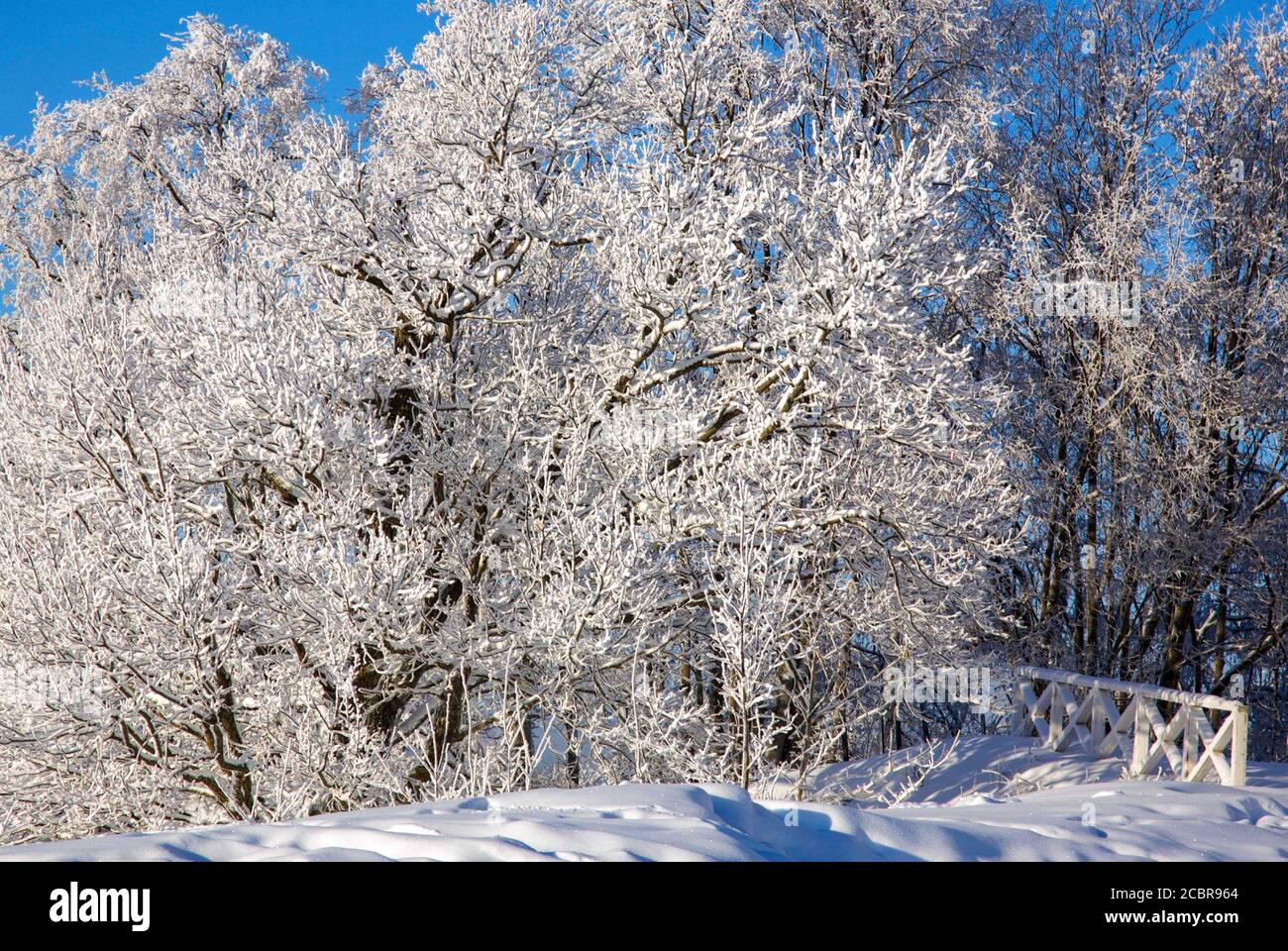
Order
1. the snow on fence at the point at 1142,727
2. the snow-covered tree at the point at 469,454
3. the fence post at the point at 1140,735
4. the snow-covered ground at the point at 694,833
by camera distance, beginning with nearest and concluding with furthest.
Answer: the snow-covered ground at the point at 694,833 → the snow-covered tree at the point at 469,454 → the snow on fence at the point at 1142,727 → the fence post at the point at 1140,735

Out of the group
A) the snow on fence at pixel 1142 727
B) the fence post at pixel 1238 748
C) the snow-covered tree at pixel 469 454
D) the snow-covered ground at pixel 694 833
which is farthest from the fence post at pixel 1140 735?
the snow-covered ground at pixel 694 833

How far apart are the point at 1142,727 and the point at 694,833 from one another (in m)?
7.44

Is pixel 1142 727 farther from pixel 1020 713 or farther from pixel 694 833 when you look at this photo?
pixel 694 833

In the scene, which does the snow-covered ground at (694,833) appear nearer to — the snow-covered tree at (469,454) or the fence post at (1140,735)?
the snow-covered tree at (469,454)

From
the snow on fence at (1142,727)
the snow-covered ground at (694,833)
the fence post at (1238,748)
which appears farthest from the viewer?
the snow on fence at (1142,727)

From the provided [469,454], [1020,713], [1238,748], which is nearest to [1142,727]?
[1238,748]

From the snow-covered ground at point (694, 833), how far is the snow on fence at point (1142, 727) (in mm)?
2974

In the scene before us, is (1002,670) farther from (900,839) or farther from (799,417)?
(900,839)

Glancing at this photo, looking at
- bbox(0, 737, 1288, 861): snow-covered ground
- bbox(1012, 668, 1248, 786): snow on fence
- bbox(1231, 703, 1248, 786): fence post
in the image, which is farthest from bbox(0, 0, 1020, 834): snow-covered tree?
bbox(0, 737, 1288, 861): snow-covered ground

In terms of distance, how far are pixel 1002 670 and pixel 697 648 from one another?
7.06 metres

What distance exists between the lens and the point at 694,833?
3723 mm

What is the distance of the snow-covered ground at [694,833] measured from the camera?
3.40m

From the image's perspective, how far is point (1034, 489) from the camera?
51.8ft
